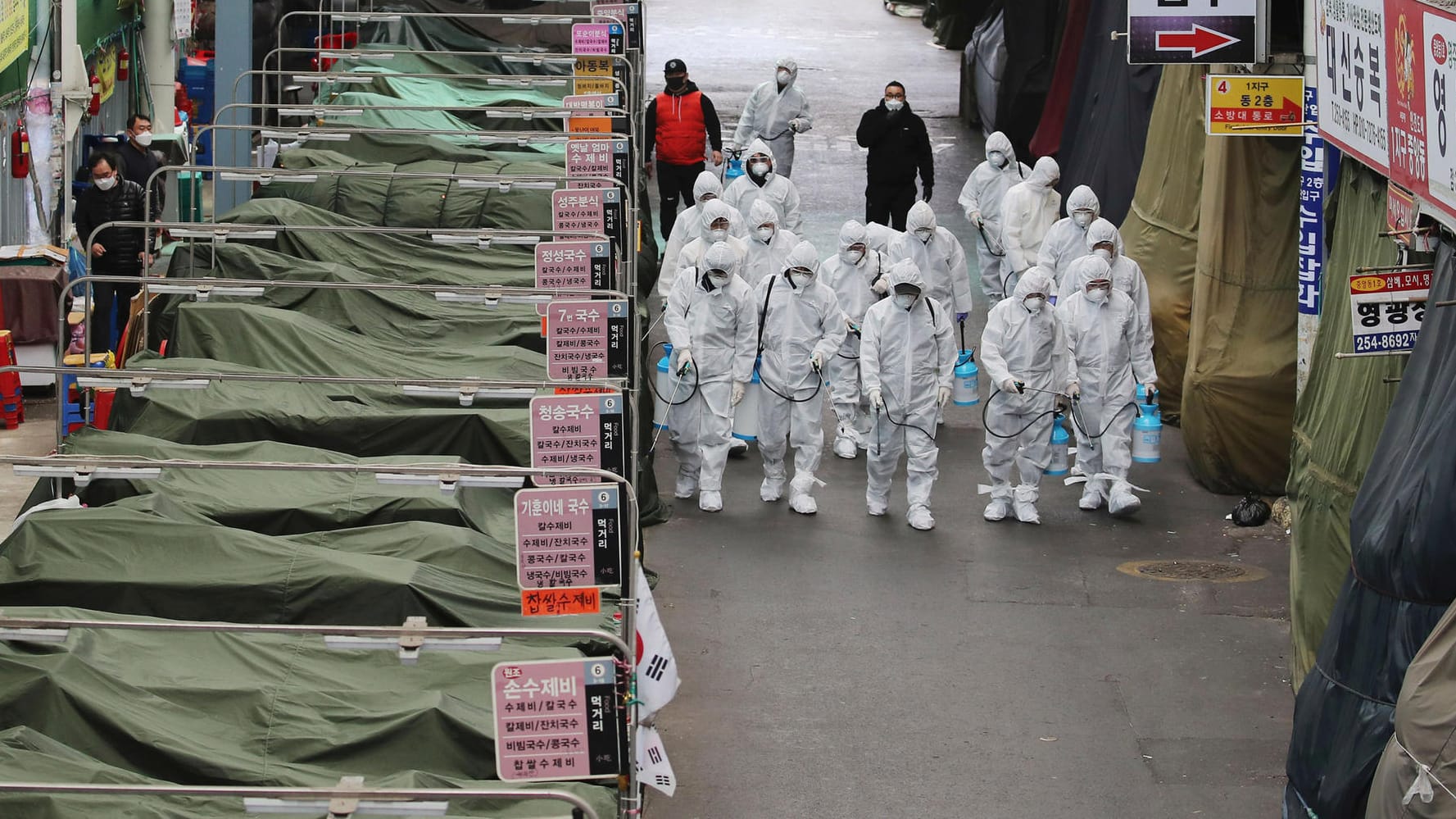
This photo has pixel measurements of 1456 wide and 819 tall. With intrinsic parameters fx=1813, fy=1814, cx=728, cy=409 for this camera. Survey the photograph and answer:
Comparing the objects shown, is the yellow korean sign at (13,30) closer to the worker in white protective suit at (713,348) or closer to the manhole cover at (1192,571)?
the worker in white protective suit at (713,348)

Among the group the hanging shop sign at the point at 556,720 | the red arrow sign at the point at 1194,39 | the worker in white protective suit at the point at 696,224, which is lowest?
the hanging shop sign at the point at 556,720

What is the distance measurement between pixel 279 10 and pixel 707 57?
14366 mm

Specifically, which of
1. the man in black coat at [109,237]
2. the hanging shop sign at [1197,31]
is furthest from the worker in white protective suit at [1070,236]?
the man in black coat at [109,237]

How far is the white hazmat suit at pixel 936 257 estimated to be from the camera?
54.6ft

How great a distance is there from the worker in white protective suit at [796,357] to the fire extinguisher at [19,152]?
7.92m

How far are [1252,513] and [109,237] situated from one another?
1005 centimetres

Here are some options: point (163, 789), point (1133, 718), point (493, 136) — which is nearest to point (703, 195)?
point (493, 136)

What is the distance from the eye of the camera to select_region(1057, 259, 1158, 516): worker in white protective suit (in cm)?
1426

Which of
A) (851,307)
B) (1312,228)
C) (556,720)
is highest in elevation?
(1312,228)

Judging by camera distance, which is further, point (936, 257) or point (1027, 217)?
point (1027, 217)

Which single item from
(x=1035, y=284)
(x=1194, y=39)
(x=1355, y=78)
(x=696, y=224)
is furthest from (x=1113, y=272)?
(x=1355, y=78)

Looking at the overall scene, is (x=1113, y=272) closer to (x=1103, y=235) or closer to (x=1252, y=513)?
(x=1103, y=235)

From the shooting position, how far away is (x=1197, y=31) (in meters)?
11.9

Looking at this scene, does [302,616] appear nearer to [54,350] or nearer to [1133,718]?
[1133,718]
